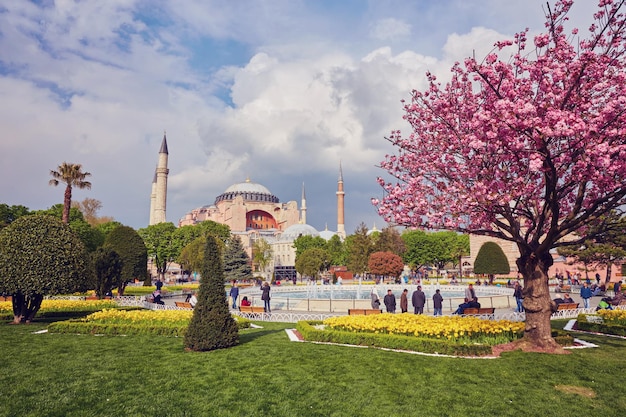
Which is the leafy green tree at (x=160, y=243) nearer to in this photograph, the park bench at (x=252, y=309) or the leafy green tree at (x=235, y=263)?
the leafy green tree at (x=235, y=263)

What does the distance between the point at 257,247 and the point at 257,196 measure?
1526 inches

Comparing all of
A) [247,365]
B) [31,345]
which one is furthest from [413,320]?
[31,345]

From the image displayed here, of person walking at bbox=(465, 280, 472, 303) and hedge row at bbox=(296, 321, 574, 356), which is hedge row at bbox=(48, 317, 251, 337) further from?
person walking at bbox=(465, 280, 472, 303)

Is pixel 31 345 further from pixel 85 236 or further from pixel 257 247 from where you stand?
pixel 257 247

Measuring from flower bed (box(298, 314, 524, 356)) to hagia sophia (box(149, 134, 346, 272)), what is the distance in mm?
71557

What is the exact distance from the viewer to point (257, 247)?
65.1 meters

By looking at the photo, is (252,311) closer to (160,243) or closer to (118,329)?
(118,329)

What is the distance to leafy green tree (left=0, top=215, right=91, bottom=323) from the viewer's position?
1327 centimetres

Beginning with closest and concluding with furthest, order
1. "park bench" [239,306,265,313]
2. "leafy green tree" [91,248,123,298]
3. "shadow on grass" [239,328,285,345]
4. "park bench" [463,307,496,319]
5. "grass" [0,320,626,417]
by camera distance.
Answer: "grass" [0,320,626,417] → "shadow on grass" [239,328,285,345] → "park bench" [463,307,496,319] → "park bench" [239,306,265,313] → "leafy green tree" [91,248,123,298]

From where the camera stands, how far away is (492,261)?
41406 millimetres

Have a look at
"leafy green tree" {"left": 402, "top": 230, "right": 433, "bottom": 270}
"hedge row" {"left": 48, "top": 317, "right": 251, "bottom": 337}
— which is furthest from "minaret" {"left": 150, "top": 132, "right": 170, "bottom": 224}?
"hedge row" {"left": 48, "top": 317, "right": 251, "bottom": 337}

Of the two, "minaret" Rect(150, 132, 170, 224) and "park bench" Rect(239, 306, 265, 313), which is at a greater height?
"minaret" Rect(150, 132, 170, 224)

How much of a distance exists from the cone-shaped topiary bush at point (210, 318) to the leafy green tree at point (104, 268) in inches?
606

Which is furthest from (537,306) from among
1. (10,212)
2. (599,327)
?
(10,212)
